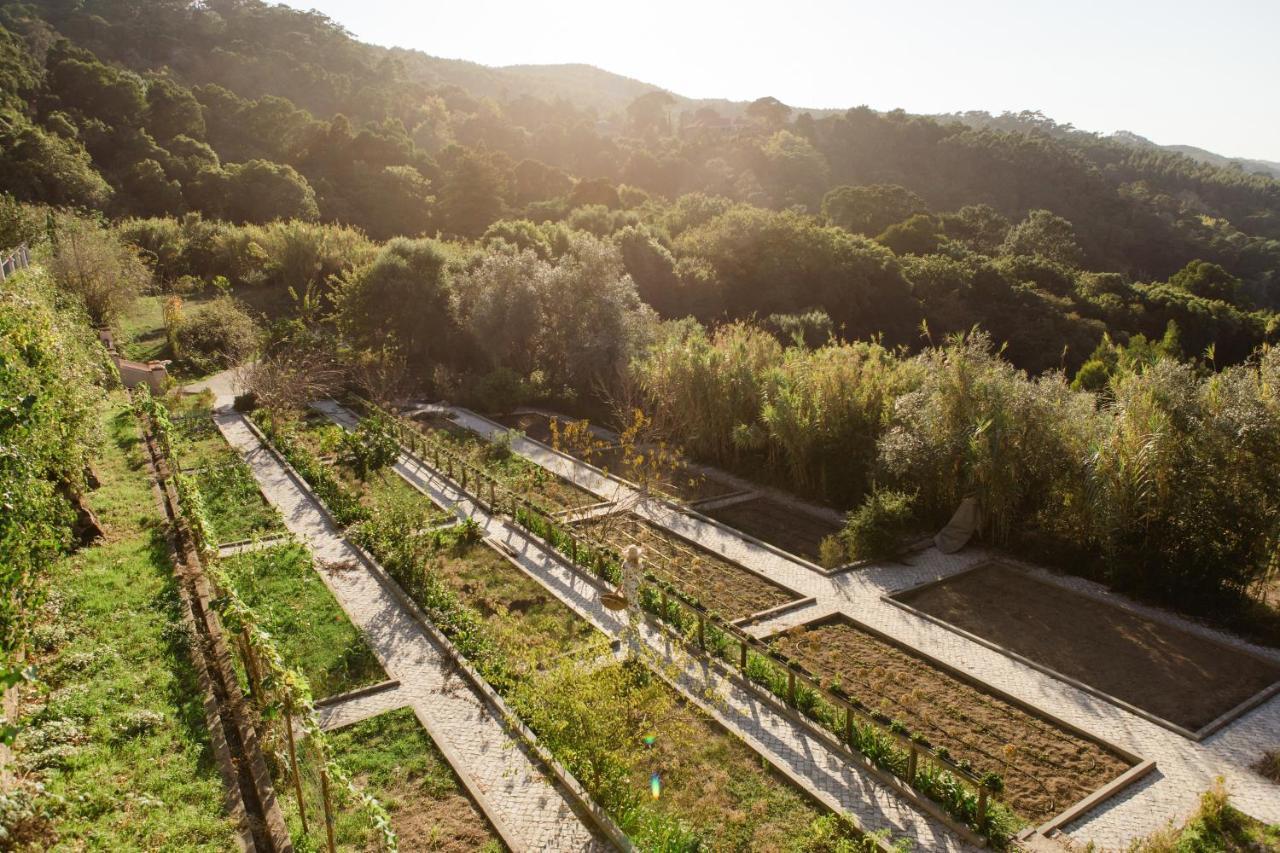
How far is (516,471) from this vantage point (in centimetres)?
1441

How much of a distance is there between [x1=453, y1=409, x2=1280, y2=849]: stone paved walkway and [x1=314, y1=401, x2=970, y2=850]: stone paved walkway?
1205mm

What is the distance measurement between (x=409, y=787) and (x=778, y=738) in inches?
127

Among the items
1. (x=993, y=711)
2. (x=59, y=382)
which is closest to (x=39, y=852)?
(x=59, y=382)

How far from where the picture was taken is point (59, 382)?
907 cm

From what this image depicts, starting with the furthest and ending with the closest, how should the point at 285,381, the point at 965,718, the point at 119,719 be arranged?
1. the point at 285,381
2. the point at 965,718
3. the point at 119,719

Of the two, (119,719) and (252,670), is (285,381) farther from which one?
(119,719)

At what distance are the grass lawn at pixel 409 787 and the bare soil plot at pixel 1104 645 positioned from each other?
6.11 meters

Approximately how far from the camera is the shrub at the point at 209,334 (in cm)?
2173

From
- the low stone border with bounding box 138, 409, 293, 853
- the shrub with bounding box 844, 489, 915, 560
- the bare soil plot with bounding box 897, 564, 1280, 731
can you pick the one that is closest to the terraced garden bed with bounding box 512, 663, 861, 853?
the low stone border with bounding box 138, 409, 293, 853

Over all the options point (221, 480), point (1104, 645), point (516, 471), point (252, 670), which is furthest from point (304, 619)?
point (1104, 645)

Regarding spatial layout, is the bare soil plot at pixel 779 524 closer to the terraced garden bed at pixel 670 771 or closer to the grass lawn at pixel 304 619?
the terraced garden bed at pixel 670 771

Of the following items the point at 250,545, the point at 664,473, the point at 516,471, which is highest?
the point at 250,545

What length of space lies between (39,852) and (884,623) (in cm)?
798

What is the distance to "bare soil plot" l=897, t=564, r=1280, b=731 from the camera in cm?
773
